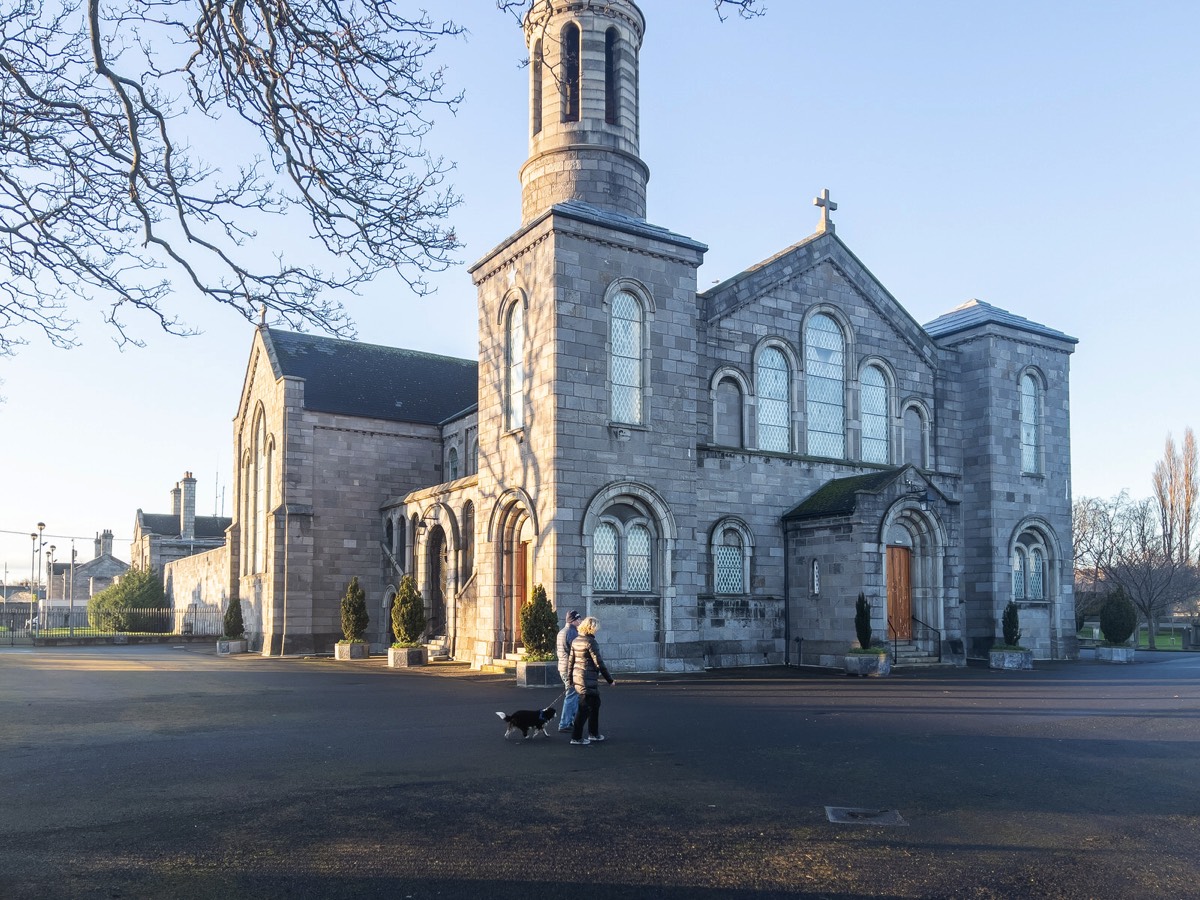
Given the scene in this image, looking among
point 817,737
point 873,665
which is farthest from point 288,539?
point 817,737

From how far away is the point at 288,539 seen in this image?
33.1 meters

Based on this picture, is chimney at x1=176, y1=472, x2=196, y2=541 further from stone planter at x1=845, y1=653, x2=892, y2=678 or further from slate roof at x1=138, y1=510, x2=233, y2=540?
stone planter at x1=845, y1=653, x2=892, y2=678

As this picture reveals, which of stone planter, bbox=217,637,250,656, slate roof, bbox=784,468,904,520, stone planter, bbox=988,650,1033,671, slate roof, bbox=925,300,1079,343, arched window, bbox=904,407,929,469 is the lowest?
stone planter, bbox=217,637,250,656

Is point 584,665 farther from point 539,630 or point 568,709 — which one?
point 539,630

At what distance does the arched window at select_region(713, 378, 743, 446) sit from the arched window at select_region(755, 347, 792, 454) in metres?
0.61

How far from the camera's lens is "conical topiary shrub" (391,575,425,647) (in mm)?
26969

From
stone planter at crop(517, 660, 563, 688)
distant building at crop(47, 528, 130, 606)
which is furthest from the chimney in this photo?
stone planter at crop(517, 660, 563, 688)

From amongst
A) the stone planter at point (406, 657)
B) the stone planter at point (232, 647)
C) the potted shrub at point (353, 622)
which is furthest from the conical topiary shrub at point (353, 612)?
the stone planter at point (232, 647)

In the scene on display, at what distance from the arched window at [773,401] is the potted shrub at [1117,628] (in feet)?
37.6

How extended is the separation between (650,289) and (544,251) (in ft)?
9.25

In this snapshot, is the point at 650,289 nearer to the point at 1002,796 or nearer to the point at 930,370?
the point at 930,370

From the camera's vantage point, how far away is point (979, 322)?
97.3 feet

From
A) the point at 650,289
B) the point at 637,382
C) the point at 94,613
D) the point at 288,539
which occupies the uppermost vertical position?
the point at 650,289

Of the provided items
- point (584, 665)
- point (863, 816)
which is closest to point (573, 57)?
point (584, 665)
